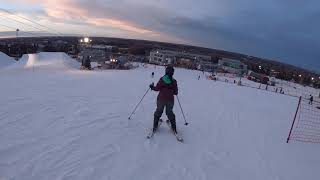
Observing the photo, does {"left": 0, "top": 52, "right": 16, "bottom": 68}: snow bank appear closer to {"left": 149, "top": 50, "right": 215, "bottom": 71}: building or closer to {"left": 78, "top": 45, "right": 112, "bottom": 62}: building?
{"left": 78, "top": 45, "right": 112, "bottom": 62}: building

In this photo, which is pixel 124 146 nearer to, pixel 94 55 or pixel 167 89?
pixel 167 89

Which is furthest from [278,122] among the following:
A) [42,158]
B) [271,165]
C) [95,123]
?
[42,158]

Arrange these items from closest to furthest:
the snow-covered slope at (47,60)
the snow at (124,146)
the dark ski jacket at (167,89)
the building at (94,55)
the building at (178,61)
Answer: the snow at (124,146) < the dark ski jacket at (167,89) < the snow-covered slope at (47,60) < the building at (94,55) < the building at (178,61)

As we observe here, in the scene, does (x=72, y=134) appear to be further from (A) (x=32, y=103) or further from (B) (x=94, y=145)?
(A) (x=32, y=103)

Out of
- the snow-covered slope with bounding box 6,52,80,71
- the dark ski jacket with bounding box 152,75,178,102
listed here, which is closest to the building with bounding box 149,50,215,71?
the snow-covered slope with bounding box 6,52,80,71

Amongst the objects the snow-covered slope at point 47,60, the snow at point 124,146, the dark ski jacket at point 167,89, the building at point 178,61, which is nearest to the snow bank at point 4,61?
the snow-covered slope at point 47,60

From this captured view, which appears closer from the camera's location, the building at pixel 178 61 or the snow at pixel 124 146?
the snow at pixel 124 146

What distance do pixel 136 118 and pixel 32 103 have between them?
3476 millimetres

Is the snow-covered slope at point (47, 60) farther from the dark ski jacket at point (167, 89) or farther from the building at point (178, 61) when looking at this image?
the building at point (178, 61)

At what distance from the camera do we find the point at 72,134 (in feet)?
23.7

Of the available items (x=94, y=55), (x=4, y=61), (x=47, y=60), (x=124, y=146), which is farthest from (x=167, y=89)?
(x=94, y=55)

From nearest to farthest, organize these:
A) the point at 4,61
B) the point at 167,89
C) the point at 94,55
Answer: the point at 167,89 < the point at 4,61 < the point at 94,55

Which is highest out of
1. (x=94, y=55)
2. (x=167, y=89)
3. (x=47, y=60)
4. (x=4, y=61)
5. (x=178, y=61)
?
(x=167, y=89)

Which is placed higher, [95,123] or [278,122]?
[95,123]
